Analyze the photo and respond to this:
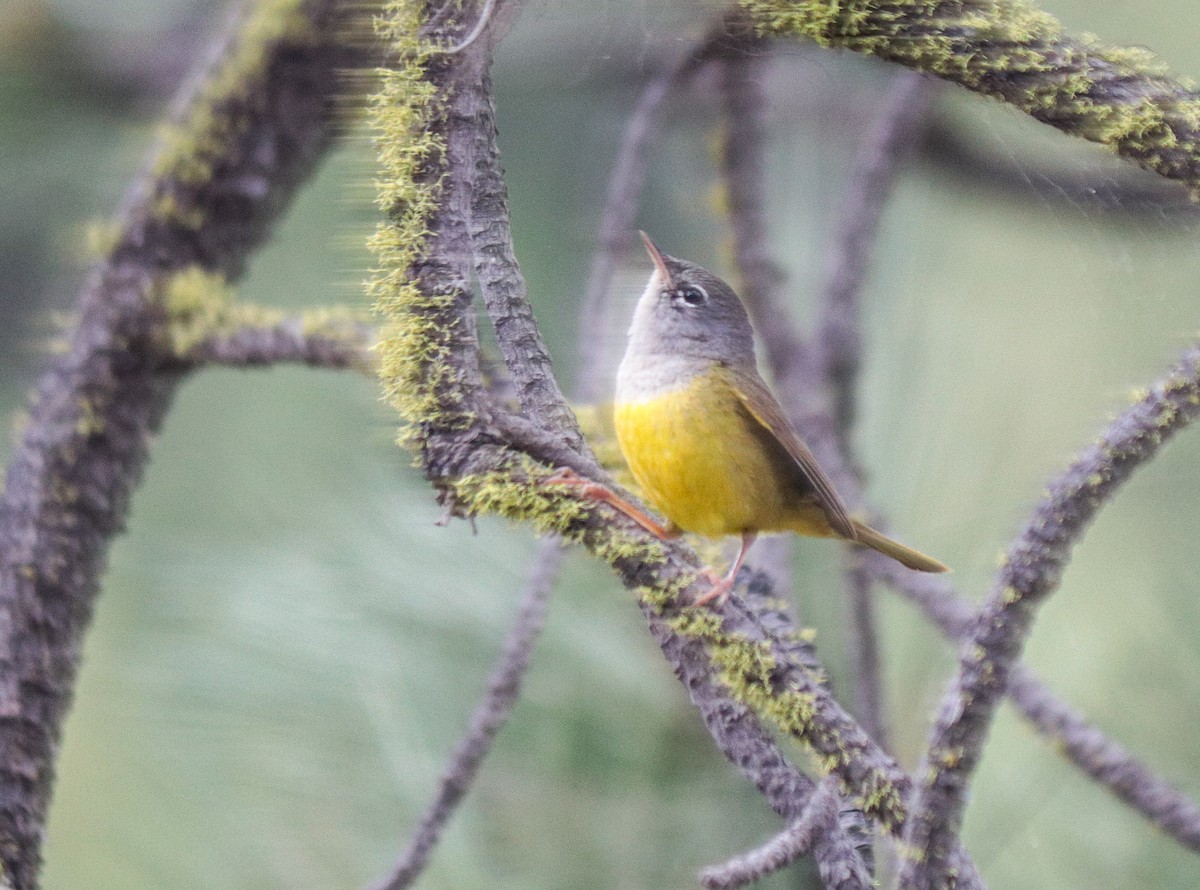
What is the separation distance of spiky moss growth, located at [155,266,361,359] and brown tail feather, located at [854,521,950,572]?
0.48m

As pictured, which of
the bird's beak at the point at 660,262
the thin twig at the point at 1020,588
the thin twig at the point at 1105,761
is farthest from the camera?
the bird's beak at the point at 660,262

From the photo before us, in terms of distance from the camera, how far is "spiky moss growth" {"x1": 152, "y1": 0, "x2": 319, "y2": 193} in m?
1.09

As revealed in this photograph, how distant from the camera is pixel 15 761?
0.82 metres

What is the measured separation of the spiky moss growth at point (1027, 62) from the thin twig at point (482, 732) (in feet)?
1.11

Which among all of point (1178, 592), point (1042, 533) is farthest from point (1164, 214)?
point (1178, 592)

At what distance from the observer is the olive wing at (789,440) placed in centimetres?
88

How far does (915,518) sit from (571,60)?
0.69m

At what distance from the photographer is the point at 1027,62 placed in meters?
0.48

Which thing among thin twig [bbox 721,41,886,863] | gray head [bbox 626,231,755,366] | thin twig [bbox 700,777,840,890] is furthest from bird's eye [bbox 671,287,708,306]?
thin twig [bbox 700,777,840,890]

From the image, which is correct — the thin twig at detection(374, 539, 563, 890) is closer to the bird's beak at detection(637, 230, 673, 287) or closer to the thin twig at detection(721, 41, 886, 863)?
the bird's beak at detection(637, 230, 673, 287)

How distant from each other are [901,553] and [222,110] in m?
0.76

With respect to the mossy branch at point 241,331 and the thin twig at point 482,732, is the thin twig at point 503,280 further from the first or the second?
the mossy branch at point 241,331

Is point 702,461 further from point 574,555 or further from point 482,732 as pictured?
point 482,732

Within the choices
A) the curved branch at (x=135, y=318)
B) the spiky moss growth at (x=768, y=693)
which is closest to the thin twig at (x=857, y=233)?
the curved branch at (x=135, y=318)
